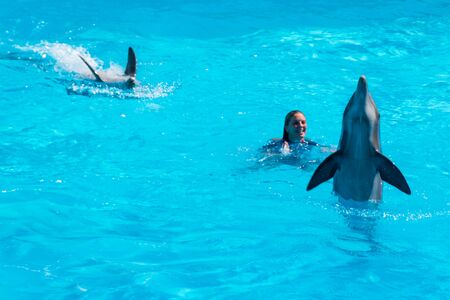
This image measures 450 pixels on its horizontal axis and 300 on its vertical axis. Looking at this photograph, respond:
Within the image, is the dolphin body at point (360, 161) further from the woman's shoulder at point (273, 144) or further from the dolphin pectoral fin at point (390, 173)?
the woman's shoulder at point (273, 144)

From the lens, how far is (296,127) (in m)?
8.17

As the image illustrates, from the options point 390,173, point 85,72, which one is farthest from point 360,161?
point 85,72

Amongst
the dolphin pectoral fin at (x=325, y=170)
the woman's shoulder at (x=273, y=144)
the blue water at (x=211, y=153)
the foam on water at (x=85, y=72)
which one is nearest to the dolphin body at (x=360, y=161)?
the dolphin pectoral fin at (x=325, y=170)

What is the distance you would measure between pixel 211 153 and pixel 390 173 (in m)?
2.50

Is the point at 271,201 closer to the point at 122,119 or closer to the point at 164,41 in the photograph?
the point at 122,119

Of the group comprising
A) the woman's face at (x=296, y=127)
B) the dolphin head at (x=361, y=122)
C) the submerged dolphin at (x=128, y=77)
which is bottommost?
the dolphin head at (x=361, y=122)

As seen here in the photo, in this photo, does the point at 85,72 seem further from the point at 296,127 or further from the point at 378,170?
the point at 378,170

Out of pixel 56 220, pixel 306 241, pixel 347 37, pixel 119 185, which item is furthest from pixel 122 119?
pixel 347 37

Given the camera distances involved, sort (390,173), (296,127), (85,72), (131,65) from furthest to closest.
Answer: (85,72)
(131,65)
(296,127)
(390,173)

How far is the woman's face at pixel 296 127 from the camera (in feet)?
26.8

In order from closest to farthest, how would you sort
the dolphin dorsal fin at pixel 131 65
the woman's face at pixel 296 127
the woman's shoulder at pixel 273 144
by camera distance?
the woman's face at pixel 296 127 < the woman's shoulder at pixel 273 144 < the dolphin dorsal fin at pixel 131 65

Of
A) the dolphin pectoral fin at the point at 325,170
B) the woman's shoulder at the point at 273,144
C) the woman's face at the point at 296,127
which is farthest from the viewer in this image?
the woman's shoulder at the point at 273,144

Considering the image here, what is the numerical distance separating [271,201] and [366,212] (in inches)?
37.5

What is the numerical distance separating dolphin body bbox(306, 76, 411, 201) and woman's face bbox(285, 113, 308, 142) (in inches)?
49.8
